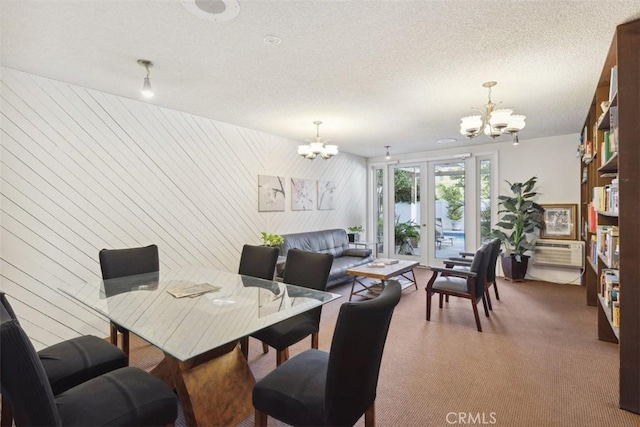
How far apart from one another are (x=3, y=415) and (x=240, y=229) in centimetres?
306

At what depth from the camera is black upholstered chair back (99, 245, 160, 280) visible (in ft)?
8.72

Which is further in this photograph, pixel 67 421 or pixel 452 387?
pixel 452 387

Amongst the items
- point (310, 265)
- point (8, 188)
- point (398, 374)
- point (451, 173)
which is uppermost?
point (451, 173)

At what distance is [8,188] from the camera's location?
2652 mm

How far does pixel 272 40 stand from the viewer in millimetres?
2229

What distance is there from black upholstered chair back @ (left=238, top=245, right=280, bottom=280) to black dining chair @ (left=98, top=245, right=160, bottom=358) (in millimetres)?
822

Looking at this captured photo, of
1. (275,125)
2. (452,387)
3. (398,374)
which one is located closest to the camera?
(452,387)

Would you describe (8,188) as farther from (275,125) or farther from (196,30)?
(275,125)

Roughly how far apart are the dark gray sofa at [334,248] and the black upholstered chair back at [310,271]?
6.38ft

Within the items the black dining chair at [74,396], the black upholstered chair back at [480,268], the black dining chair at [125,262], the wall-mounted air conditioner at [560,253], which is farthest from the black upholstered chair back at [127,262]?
the wall-mounted air conditioner at [560,253]

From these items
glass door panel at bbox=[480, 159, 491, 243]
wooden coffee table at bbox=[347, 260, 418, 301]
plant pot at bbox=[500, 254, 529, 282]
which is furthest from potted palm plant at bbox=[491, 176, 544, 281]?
wooden coffee table at bbox=[347, 260, 418, 301]

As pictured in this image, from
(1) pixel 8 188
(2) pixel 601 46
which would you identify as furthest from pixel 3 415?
(2) pixel 601 46

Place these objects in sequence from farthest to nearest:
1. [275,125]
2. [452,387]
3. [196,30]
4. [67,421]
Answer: [275,125], [452,387], [196,30], [67,421]

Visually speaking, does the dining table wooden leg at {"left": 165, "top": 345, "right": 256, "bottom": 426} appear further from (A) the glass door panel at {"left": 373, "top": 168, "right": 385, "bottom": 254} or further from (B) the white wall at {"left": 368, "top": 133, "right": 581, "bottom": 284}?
(A) the glass door panel at {"left": 373, "top": 168, "right": 385, "bottom": 254}
